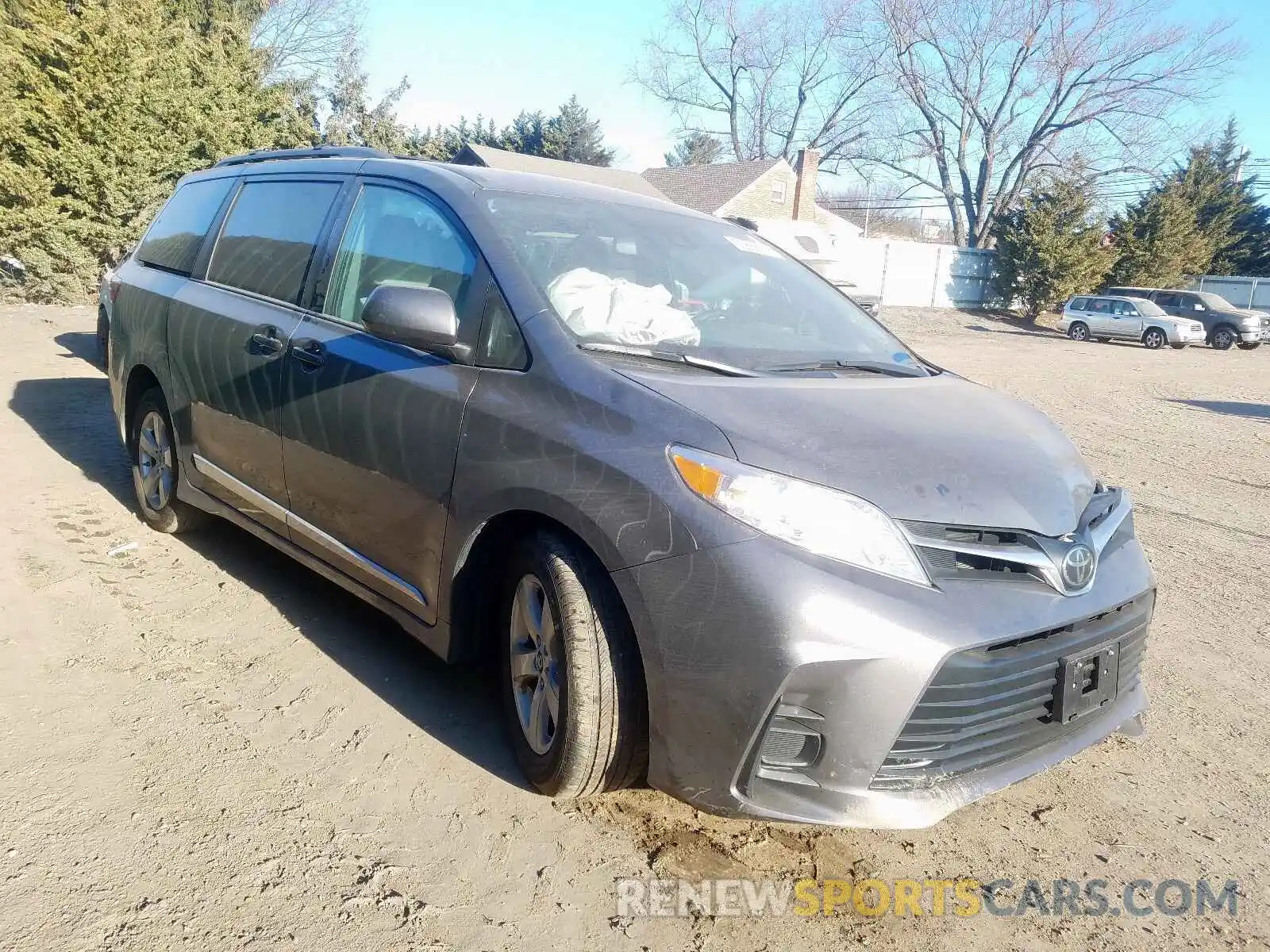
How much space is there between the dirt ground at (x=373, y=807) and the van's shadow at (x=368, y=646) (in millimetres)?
13

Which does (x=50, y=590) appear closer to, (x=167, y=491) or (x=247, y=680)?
(x=167, y=491)

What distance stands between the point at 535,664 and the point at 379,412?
1.00m

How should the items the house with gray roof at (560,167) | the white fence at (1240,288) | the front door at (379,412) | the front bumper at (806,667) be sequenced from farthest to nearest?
the white fence at (1240,288)
the house with gray roof at (560,167)
the front door at (379,412)
the front bumper at (806,667)

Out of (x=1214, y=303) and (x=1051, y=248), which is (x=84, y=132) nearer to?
(x=1214, y=303)

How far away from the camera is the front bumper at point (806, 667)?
2121 mm

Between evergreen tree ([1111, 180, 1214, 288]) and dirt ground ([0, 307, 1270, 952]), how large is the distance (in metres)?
38.1

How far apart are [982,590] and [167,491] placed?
155 inches

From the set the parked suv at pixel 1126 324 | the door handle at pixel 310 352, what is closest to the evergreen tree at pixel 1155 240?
the parked suv at pixel 1126 324

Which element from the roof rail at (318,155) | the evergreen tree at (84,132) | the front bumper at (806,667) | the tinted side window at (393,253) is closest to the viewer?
the front bumper at (806,667)

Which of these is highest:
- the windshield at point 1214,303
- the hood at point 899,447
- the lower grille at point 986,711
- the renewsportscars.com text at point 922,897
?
the windshield at point 1214,303

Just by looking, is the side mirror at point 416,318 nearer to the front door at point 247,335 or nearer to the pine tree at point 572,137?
the front door at point 247,335

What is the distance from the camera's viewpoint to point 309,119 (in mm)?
22734

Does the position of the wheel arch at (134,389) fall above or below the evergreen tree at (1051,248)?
below

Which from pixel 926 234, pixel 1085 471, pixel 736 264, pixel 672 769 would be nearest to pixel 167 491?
pixel 736 264
